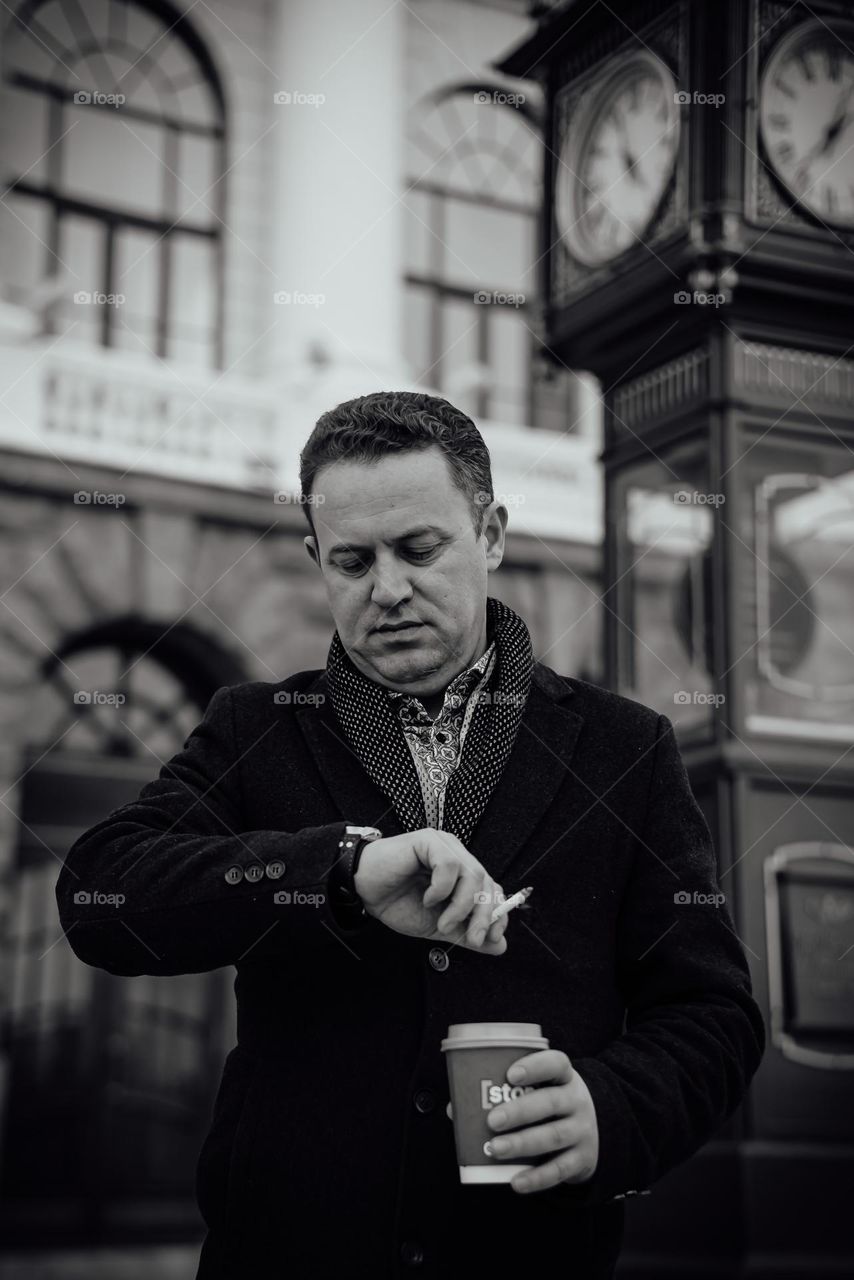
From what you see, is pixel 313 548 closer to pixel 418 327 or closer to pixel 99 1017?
pixel 99 1017

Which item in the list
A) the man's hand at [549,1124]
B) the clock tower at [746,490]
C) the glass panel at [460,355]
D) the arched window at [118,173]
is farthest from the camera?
the glass panel at [460,355]

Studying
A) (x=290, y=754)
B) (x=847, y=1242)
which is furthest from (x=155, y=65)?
(x=290, y=754)

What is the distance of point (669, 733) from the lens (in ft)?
7.55

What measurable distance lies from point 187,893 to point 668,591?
3982 millimetres

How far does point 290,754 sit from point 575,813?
15.3 inches

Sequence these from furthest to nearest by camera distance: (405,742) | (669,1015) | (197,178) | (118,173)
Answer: (197,178)
(118,173)
(405,742)
(669,1015)

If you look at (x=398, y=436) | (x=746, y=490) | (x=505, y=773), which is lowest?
Answer: (x=505, y=773)

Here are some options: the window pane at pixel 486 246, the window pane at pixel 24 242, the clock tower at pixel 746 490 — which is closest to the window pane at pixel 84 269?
the window pane at pixel 24 242

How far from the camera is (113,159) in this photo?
38.9ft

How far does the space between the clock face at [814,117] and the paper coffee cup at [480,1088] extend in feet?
13.7

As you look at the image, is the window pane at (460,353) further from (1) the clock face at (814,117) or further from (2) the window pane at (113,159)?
(1) the clock face at (814,117)

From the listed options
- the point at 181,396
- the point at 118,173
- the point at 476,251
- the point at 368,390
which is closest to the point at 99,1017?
the point at 181,396

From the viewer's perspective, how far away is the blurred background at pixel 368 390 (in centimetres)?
524

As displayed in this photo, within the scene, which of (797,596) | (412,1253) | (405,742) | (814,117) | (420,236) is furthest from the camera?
(420,236)
